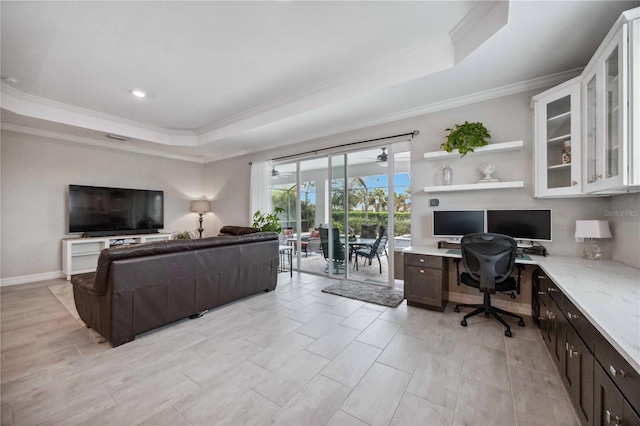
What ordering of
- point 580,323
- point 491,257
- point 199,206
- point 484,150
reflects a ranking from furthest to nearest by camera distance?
point 199,206 → point 484,150 → point 491,257 → point 580,323

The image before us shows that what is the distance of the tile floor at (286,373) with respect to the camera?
61.6 inches

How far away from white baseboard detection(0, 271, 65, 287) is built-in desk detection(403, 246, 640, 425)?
709 centimetres

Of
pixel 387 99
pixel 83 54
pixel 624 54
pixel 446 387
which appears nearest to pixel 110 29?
pixel 83 54

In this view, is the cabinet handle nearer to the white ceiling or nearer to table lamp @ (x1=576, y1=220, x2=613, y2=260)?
table lamp @ (x1=576, y1=220, x2=613, y2=260)

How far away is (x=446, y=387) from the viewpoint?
1797 mm

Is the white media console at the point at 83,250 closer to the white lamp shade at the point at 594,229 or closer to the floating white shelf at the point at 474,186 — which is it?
the floating white shelf at the point at 474,186

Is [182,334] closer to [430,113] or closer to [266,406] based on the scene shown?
[266,406]

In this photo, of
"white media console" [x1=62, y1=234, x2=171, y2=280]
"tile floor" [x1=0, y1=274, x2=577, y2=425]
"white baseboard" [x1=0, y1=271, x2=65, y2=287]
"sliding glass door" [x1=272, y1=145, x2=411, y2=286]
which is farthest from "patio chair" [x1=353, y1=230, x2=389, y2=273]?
"white baseboard" [x1=0, y1=271, x2=65, y2=287]

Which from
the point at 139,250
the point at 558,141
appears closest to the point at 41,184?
the point at 139,250

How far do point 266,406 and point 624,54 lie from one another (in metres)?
3.10

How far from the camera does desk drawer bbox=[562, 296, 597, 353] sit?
125 cm

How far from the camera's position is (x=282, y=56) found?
2846 millimetres

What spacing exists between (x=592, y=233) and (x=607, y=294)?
4.22 ft

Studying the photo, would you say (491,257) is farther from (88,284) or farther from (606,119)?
(88,284)
